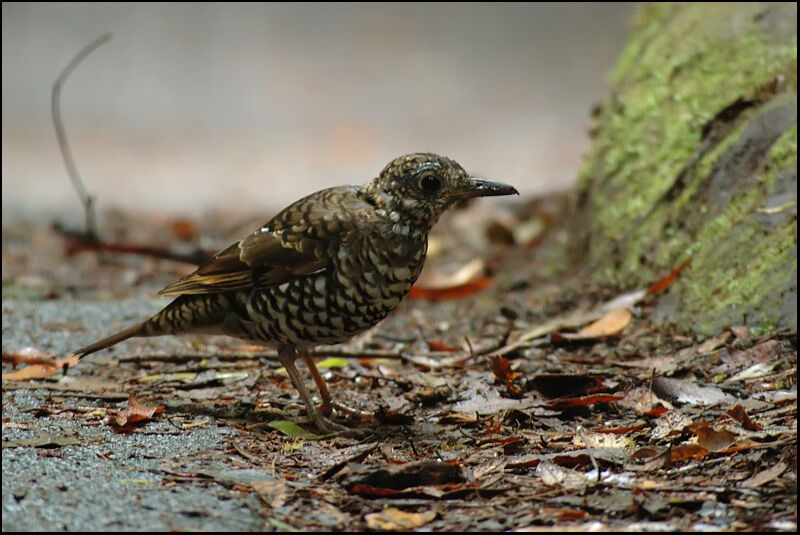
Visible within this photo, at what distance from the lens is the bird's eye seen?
3695mm

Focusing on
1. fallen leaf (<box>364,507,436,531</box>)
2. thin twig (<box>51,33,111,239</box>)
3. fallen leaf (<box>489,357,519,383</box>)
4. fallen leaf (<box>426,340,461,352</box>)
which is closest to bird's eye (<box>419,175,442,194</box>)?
fallen leaf (<box>489,357,519,383</box>)

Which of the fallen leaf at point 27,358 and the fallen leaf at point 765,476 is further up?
the fallen leaf at point 27,358

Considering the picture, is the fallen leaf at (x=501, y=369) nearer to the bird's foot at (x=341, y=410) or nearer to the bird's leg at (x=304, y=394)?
the bird's foot at (x=341, y=410)

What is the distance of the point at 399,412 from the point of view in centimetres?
377

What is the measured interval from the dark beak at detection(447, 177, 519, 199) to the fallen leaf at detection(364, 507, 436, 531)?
1548 mm

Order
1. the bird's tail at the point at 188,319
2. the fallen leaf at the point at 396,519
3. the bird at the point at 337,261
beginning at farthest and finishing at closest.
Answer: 1. the bird's tail at the point at 188,319
2. the bird at the point at 337,261
3. the fallen leaf at the point at 396,519

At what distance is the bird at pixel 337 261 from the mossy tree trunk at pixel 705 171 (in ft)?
4.71

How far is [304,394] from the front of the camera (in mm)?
3729

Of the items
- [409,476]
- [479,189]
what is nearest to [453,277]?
[479,189]

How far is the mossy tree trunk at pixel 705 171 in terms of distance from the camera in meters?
4.37

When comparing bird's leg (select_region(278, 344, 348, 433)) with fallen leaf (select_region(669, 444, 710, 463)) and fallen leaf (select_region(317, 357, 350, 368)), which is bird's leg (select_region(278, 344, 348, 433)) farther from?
fallen leaf (select_region(669, 444, 710, 463))

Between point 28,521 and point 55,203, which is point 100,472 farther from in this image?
point 55,203

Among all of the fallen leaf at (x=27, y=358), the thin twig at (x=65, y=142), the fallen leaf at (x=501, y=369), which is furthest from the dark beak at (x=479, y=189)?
the thin twig at (x=65, y=142)

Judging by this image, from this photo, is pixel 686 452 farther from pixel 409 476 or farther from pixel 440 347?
pixel 440 347
